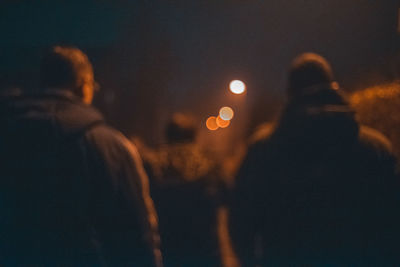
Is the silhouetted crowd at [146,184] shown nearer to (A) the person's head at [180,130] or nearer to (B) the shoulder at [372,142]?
(B) the shoulder at [372,142]

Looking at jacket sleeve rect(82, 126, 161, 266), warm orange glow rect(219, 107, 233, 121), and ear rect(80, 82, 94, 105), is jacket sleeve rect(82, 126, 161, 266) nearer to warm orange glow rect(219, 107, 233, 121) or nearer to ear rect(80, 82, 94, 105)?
ear rect(80, 82, 94, 105)

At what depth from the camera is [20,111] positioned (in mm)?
1684

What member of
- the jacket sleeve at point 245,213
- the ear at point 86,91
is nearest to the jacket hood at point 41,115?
the ear at point 86,91

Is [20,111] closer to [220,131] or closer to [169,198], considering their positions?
[169,198]

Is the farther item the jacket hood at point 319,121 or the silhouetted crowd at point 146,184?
the jacket hood at point 319,121

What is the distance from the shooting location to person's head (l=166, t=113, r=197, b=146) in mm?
2816

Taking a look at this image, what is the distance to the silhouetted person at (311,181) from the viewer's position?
71.9 inches

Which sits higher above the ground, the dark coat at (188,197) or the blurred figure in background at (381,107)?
the blurred figure in background at (381,107)

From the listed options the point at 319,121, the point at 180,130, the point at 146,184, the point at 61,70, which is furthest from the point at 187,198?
the point at 61,70

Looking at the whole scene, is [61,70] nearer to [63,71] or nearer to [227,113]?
[63,71]

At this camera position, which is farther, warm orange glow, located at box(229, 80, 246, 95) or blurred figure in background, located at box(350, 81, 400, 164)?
warm orange glow, located at box(229, 80, 246, 95)

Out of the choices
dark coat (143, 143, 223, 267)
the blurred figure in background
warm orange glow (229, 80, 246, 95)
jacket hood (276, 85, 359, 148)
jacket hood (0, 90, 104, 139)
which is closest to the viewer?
jacket hood (0, 90, 104, 139)

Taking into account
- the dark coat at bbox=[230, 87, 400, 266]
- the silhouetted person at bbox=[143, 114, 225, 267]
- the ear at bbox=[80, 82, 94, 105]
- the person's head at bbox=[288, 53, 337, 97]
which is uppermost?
the person's head at bbox=[288, 53, 337, 97]

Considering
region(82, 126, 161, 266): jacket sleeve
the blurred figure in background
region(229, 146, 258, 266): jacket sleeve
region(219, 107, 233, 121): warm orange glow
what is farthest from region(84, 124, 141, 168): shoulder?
region(219, 107, 233, 121): warm orange glow
